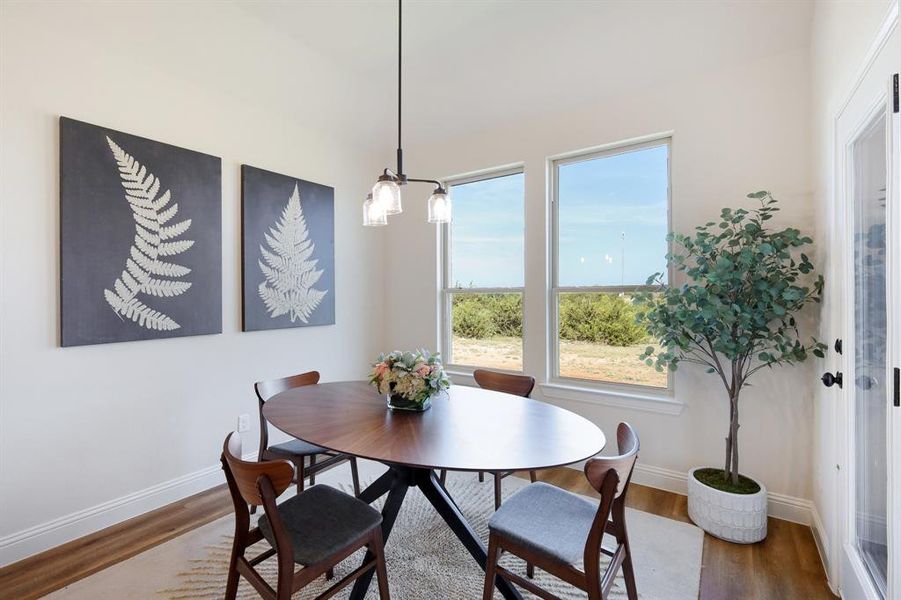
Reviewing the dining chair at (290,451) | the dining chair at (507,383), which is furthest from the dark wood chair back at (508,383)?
the dining chair at (290,451)

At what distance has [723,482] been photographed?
7.93 ft

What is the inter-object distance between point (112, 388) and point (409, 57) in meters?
2.75

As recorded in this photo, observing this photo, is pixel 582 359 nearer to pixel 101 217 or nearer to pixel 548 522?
pixel 548 522

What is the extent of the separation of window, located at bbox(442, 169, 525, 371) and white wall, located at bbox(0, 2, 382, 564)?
1.29 meters

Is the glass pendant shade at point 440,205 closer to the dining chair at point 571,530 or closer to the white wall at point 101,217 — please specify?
the dining chair at point 571,530

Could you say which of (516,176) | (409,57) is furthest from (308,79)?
(516,176)

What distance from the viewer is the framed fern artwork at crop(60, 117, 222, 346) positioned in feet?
7.29

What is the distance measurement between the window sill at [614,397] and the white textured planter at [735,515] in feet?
1.95

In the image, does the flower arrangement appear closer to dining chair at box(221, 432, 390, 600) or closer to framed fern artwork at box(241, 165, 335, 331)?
dining chair at box(221, 432, 390, 600)

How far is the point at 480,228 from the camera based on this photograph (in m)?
3.81

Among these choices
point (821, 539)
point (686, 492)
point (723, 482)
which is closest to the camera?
point (821, 539)

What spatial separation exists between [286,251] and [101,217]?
3.81ft

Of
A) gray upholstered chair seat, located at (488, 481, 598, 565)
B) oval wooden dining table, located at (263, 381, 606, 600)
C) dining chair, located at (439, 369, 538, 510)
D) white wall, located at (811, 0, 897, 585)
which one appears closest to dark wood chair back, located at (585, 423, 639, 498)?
oval wooden dining table, located at (263, 381, 606, 600)

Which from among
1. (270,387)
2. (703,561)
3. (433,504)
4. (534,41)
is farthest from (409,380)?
(534,41)
